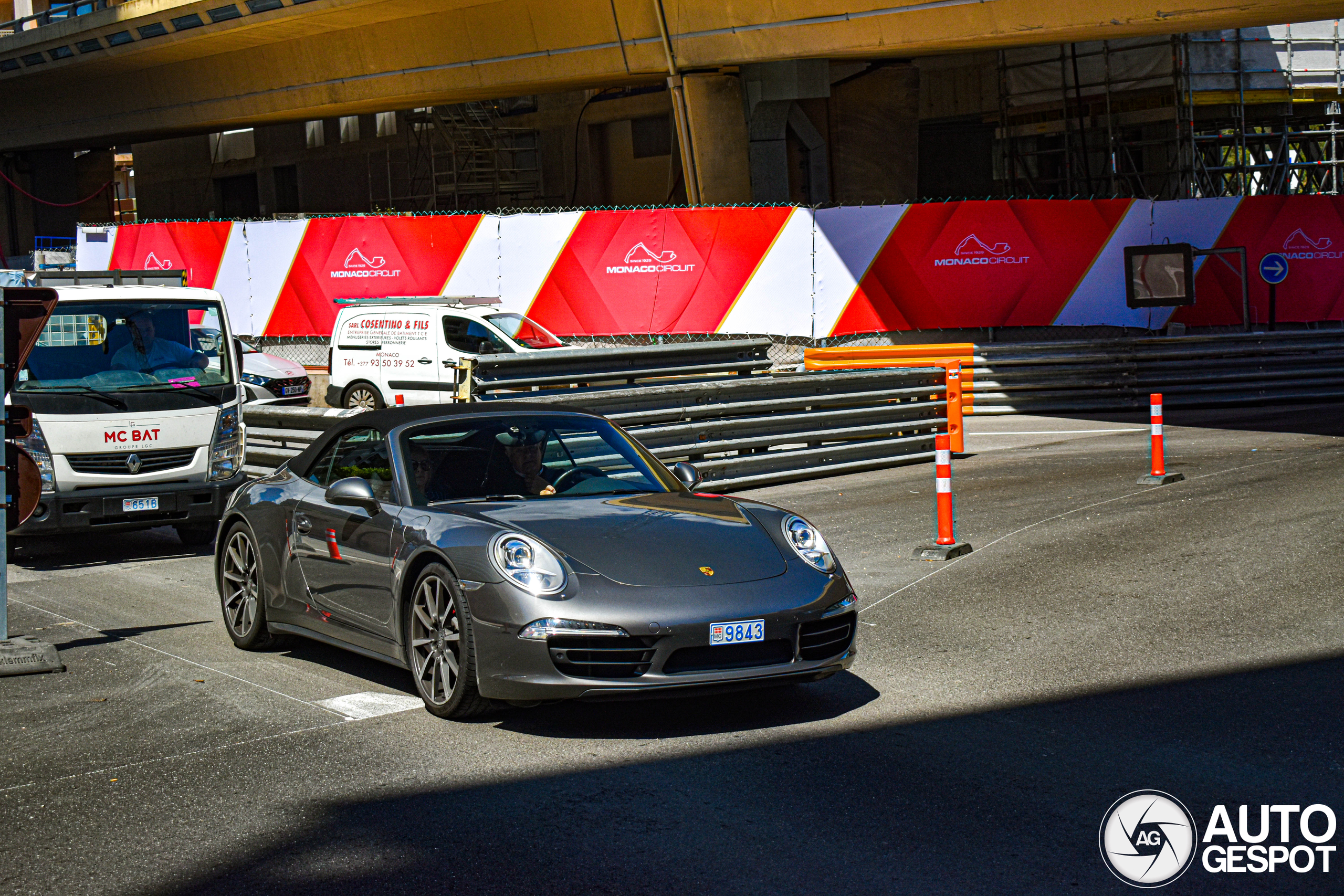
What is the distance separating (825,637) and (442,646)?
163 cm

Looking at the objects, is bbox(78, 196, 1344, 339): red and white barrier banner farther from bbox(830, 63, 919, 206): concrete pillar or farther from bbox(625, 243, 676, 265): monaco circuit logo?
bbox(830, 63, 919, 206): concrete pillar

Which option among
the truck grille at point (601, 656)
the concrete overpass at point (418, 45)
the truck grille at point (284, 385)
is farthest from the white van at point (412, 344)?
the truck grille at point (601, 656)

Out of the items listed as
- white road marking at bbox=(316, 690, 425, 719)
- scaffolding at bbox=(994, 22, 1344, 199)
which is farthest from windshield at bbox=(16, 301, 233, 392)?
scaffolding at bbox=(994, 22, 1344, 199)

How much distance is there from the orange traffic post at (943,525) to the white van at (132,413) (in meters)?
5.83

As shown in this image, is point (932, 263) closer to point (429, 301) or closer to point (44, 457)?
point (429, 301)

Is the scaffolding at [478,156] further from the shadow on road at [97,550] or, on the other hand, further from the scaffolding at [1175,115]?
the shadow on road at [97,550]

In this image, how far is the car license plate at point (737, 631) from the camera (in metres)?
5.89

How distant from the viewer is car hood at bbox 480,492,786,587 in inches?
241

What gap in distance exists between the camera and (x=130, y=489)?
11.8 m

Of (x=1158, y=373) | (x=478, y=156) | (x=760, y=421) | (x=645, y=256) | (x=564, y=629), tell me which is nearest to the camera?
(x=564, y=629)

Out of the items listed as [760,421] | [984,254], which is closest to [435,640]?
[760,421]

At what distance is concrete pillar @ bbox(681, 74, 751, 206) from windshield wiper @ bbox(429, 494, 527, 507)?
954 inches

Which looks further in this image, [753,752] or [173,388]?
[173,388]

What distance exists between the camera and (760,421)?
1424cm
